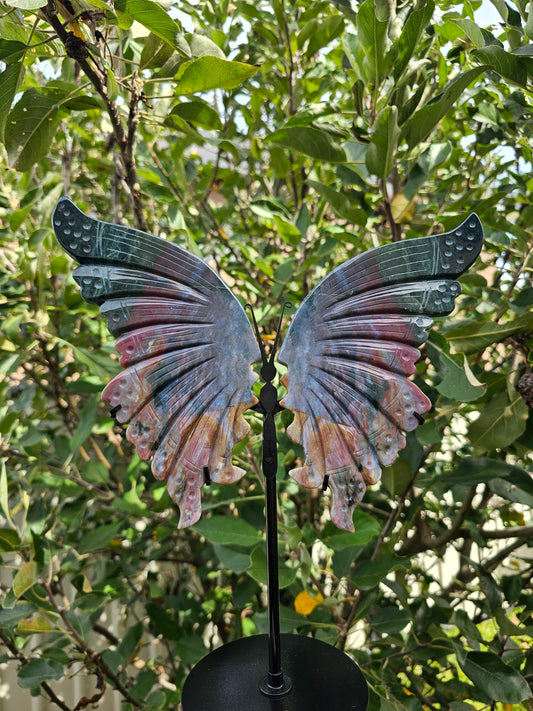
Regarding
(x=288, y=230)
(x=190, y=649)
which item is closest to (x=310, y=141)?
(x=288, y=230)

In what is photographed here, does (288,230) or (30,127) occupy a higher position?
(30,127)

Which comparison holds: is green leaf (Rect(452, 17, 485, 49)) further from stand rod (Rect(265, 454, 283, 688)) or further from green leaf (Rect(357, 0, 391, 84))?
stand rod (Rect(265, 454, 283, 688))

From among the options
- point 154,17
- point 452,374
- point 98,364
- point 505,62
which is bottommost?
point 452,374

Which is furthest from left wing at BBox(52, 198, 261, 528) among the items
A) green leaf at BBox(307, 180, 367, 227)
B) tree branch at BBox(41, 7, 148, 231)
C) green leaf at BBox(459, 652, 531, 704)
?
green leaf at BBox(459, 652, 531, 704)

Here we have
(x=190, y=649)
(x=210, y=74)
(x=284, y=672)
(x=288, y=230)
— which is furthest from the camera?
(x=190, y=649)

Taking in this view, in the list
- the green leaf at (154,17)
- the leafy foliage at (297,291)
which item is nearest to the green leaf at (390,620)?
the leafy foliage at (297,291)

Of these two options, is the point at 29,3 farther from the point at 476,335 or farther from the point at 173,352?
the point at 476,335

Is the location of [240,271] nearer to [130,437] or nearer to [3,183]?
[3,183]

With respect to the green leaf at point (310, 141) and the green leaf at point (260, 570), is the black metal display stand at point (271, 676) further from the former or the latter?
the green leaf at point (310, 141)
